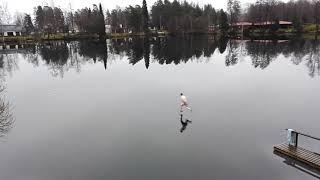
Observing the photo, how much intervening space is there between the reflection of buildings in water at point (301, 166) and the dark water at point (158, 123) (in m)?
0.24

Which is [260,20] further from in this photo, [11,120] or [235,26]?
[11,120]

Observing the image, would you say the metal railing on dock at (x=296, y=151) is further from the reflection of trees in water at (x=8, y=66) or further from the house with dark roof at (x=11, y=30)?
the house with dark roof at (x=11, y=30)

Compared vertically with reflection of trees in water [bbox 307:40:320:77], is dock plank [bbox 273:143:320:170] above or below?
below

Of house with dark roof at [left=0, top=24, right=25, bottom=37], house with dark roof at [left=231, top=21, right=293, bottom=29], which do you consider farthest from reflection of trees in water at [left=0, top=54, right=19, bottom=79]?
house with dark roof at [left=231, top=21, right=293, bottom=29]

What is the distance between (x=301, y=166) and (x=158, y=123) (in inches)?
379

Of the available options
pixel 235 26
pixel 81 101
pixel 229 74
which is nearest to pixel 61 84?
pixel 81 101

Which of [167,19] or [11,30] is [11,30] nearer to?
[11,30]

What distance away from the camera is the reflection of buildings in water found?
1373cm

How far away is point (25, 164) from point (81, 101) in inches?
487

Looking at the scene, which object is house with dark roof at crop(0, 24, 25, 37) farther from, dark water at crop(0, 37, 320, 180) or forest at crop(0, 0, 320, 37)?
dark water at crop(0, 37, 320, 180)

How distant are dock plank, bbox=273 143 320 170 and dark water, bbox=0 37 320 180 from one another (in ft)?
2.22

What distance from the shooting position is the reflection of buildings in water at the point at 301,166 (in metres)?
13.7

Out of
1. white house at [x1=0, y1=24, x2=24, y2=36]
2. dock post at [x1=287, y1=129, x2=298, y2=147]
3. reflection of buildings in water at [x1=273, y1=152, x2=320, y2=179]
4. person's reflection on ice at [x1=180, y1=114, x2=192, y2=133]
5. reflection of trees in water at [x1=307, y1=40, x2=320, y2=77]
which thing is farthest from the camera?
white house at [x1=0, y1=24, x2=24, y2=36]

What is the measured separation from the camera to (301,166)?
14.5m
